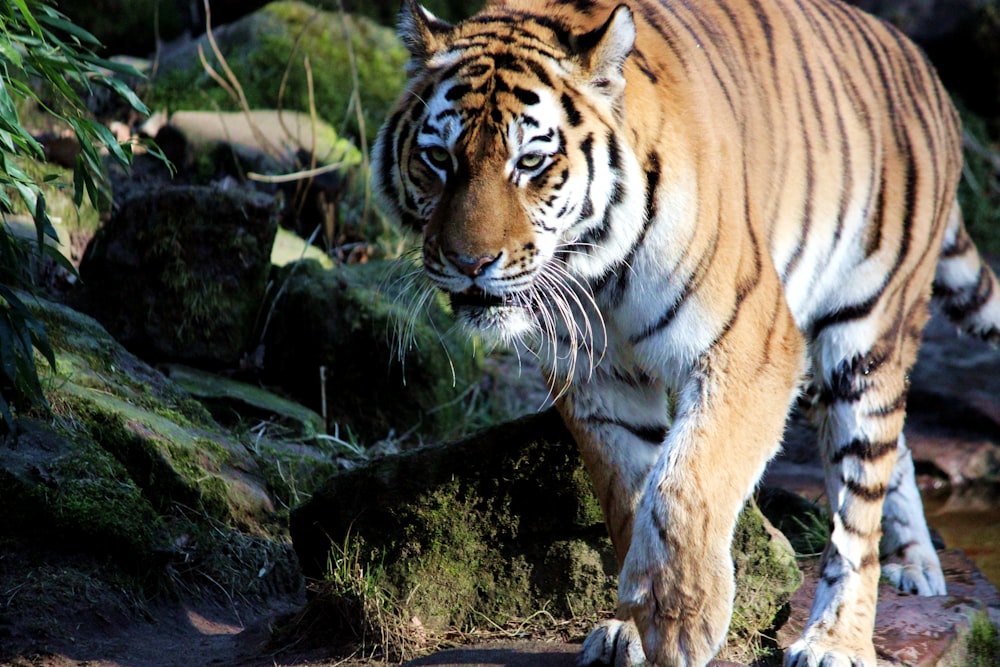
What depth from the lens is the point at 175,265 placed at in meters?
4.99

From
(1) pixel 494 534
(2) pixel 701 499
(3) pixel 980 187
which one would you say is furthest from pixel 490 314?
(3) pixel 980 187

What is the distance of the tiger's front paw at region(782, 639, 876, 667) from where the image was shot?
10.2ft

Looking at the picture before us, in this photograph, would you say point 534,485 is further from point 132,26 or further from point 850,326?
point 132,26

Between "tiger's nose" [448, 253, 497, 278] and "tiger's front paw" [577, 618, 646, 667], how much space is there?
0.99m

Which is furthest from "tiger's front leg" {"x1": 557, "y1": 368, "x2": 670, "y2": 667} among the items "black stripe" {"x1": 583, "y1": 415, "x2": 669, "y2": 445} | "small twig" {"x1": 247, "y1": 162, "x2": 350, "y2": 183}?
"small twig" {"x1": 247, "y1": 162, "x2": 350, "y2": 183}

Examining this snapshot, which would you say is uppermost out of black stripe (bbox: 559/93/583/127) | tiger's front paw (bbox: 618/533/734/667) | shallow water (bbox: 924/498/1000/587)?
black stripe (bbox: 559/93/583/127)

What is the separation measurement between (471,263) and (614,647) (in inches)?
41.5

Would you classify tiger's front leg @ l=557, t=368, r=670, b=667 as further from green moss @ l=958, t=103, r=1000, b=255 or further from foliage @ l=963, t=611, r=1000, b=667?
green moss @ l=958, t=103, r=1000, b=255

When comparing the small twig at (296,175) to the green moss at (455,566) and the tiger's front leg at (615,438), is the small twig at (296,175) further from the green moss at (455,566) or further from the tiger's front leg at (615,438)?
the tiger's front leg at (615,438)

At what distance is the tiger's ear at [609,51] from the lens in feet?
9.12

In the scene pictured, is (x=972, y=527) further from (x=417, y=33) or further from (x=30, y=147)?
(x=30, y=147)

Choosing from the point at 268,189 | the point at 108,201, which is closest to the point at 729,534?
the point at 108,201

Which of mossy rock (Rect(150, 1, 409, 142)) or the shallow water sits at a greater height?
mossy rock (Rect(150, 1, 409, 142))

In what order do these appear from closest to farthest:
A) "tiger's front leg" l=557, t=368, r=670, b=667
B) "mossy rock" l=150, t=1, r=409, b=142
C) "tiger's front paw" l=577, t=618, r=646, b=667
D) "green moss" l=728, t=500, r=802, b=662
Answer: "tiger's front paw" l=577, t=618, r=646, b=667, "tiger's front leg" l=557, t=368, r=670, b=667, "green moss" l=728, t=500, r=802, b=662, "mossy rock" l=150, t=1, r=409, b=142
